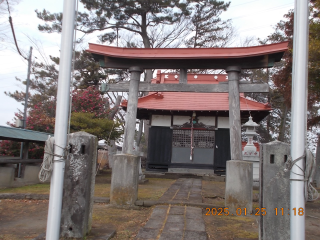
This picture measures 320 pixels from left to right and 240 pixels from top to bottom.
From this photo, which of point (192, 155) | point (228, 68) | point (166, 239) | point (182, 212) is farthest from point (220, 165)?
point (166, 239)

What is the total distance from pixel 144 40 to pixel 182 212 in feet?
56.1

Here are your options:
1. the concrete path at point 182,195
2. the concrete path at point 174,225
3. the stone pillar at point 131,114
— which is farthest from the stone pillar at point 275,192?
the stone pillar at point 131,114

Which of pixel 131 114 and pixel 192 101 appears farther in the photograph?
pixel 192 101

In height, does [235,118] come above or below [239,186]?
above

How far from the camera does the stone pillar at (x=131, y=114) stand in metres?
7.13

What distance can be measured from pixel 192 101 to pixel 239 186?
395 inches

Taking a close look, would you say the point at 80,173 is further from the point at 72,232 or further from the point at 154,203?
the point at 154,203

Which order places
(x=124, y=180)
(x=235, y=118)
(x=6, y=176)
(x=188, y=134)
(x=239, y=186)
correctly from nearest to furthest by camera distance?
(x=239, y=186) < (x=124, y=180) < (x=235, y=118) < (x=6, y=176) < (x=188, y=134)

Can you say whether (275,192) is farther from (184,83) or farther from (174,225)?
(184,83)

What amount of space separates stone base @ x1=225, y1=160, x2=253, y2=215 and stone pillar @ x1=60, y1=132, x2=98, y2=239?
10.8ft

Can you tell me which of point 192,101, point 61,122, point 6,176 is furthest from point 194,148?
point 61,122

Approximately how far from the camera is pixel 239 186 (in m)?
6.21

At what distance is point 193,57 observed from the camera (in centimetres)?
715
